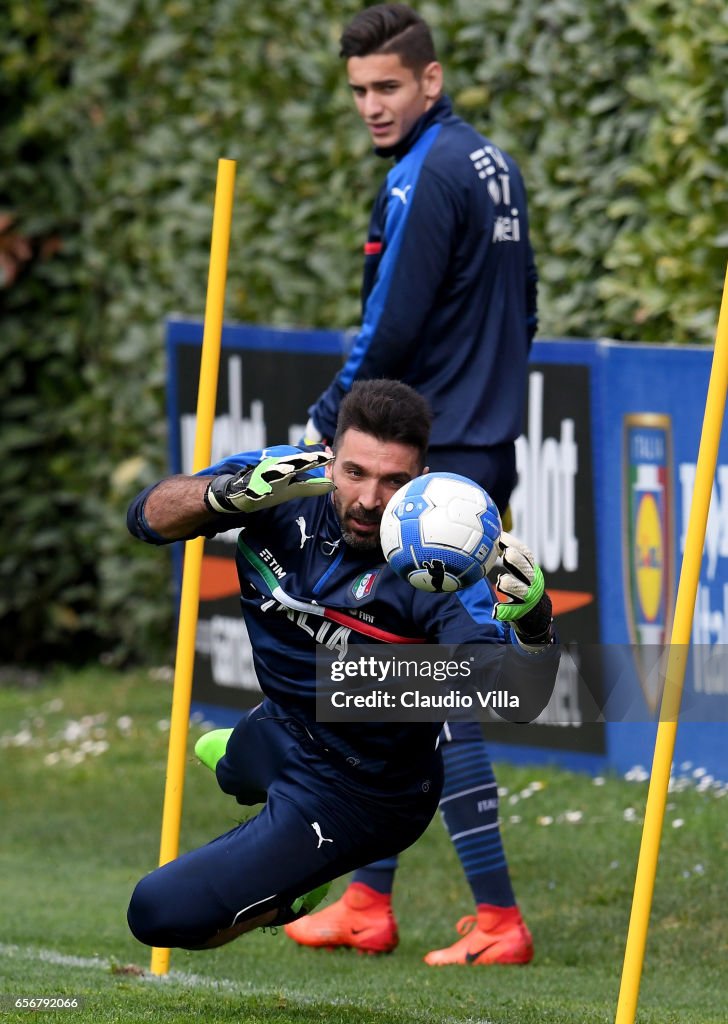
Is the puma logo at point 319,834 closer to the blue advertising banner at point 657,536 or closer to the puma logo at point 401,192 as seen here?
the puma logo at point 401,192

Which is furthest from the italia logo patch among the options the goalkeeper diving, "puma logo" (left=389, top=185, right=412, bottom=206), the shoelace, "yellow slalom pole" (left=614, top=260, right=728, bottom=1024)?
the shoelace

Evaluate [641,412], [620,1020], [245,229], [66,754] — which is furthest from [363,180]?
[620,1020]

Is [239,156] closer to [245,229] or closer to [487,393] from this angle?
[245,229]

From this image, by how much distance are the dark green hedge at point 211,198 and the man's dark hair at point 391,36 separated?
6.82 feet

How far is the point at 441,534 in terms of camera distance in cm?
393

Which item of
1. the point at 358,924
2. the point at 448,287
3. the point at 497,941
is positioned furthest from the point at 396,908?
the point at 448,287

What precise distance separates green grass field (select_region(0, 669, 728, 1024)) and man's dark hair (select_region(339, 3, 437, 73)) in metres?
2.53

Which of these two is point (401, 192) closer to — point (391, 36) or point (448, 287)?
point (448, 287)

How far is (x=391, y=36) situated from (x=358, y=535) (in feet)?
6.63

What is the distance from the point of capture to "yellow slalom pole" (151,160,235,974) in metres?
5.36

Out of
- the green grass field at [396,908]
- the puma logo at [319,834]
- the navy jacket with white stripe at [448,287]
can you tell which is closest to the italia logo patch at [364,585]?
the puma logo at [319,834]

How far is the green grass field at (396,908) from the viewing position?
16.0ft

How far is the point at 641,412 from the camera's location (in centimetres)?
770

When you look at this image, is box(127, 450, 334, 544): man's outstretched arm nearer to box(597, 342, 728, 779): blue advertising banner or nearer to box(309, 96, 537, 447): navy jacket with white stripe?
box(309, 96, 537, 447): navy jacket with white stripe
